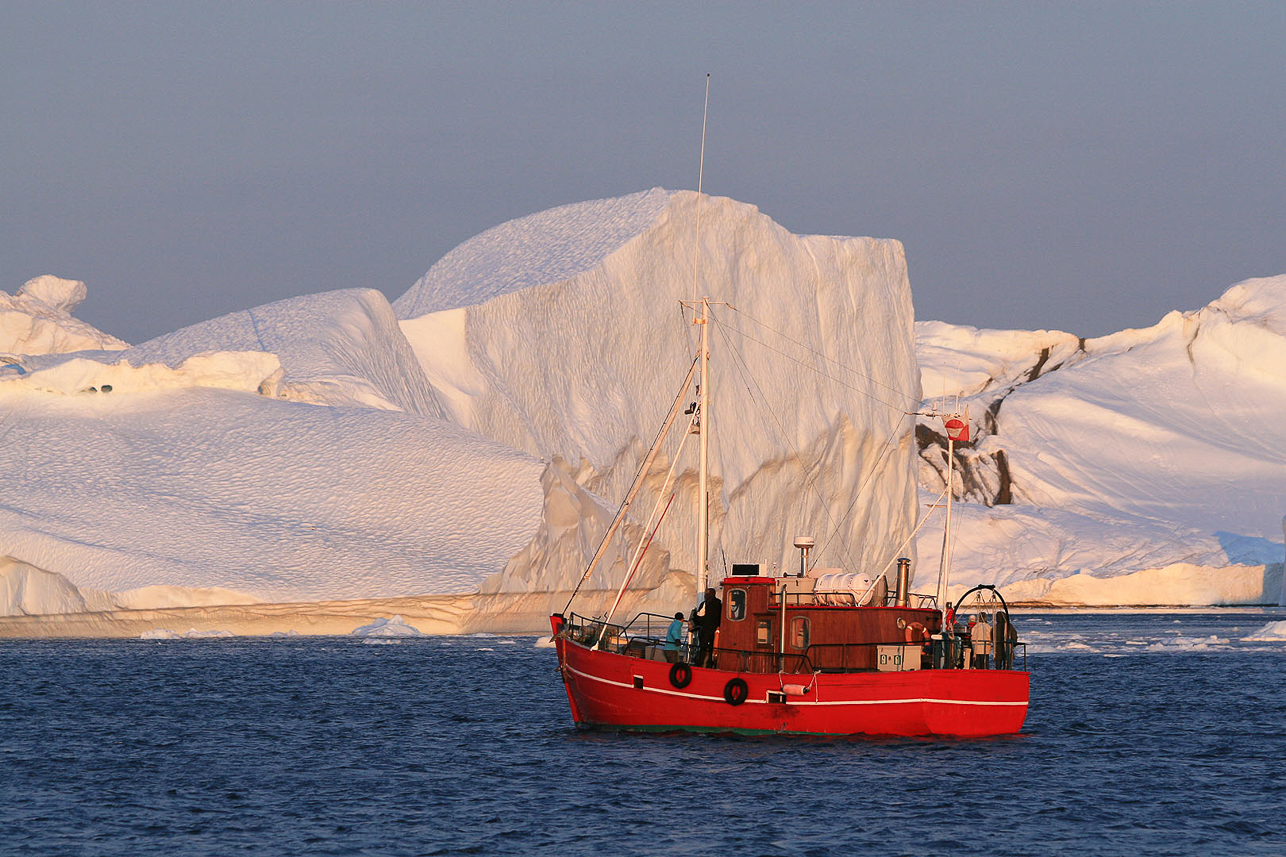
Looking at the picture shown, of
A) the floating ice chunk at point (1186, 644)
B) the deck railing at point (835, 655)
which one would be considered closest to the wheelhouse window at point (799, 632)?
the deck railing at point (835, 655)

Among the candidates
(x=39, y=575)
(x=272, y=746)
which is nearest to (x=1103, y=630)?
(x=39, y=575)

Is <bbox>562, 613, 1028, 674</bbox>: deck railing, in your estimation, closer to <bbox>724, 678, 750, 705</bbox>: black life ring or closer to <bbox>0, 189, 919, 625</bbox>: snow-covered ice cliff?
<bbox>724, 678, 750, 705</bbox>: black life ring

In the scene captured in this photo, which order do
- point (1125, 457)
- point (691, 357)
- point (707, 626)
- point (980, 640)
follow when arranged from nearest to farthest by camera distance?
point (707, 626)
point (980, 640)
point (691, 357)
point (1125, 457)

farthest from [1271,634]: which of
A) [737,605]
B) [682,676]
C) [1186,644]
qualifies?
[682,676]

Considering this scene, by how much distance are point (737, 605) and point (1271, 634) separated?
3424cm

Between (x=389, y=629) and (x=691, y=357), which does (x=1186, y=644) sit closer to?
(x=691, y=357)

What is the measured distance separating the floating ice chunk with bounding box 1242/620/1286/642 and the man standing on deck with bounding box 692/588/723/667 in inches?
1307

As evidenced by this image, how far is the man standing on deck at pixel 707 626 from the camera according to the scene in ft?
81.9

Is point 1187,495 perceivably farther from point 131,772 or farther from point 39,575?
point 131,772

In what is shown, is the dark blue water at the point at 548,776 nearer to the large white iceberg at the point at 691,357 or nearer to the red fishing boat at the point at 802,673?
the red fishing boat at the point at 802,673

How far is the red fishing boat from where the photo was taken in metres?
24.3

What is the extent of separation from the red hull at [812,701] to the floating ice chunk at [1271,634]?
101ft

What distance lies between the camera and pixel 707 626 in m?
25.0

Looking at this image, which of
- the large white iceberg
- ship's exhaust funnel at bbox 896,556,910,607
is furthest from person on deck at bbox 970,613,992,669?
the large white iceberg
